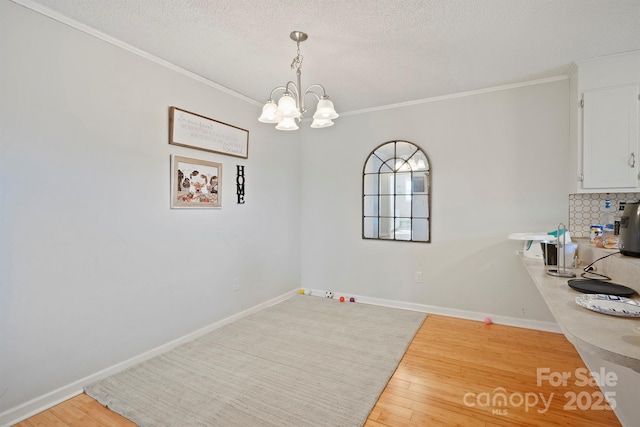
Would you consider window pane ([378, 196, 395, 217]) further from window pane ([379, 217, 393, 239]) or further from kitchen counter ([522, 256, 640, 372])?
kitchen counter ([522, 256, 640, 372])

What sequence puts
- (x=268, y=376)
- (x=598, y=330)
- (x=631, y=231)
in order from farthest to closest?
(x=268, y=376) → (x=631, y=231) → (x=598, y=330)

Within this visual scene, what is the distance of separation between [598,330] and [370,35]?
2126 mm

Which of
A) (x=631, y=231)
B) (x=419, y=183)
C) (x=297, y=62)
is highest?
(x=297, y=62)

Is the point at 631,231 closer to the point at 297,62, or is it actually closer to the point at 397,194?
the point at 397,194

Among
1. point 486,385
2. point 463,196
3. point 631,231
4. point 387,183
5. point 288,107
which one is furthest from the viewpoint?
point 387,183

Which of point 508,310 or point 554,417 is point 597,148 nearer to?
point 508,310

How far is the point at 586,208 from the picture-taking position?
2834mm

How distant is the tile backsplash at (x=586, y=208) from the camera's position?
2730mm

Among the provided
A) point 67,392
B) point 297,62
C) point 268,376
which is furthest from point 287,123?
point 67,392

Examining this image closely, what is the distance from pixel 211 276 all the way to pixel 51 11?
→ 2.30m

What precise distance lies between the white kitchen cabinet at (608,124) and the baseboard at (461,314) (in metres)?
1.37

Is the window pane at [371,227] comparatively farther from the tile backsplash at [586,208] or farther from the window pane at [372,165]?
the tile backsplash at [586,208]

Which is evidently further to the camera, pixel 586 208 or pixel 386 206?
pixel 386 206

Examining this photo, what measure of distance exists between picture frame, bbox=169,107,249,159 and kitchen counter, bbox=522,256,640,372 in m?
2.85
